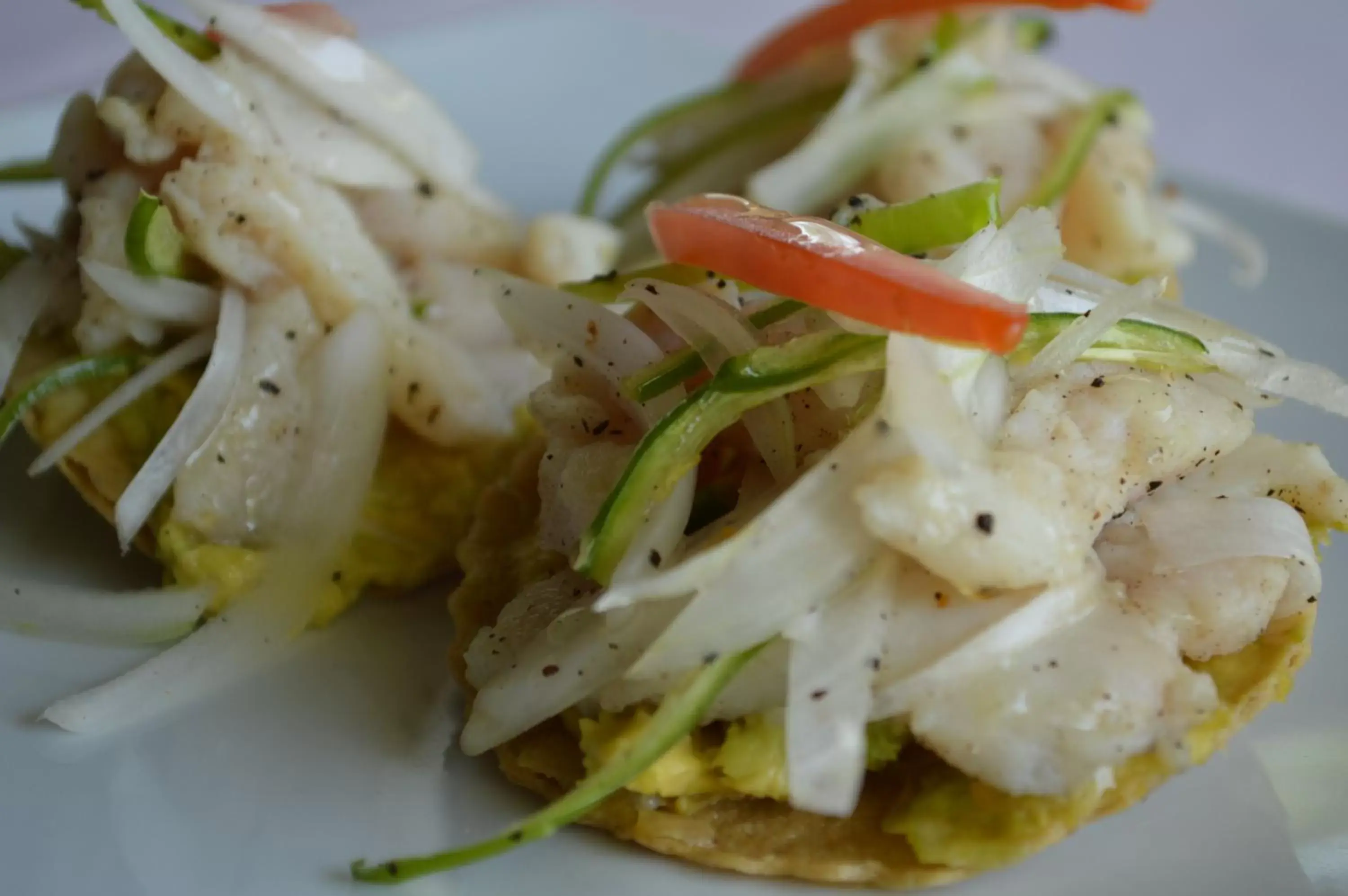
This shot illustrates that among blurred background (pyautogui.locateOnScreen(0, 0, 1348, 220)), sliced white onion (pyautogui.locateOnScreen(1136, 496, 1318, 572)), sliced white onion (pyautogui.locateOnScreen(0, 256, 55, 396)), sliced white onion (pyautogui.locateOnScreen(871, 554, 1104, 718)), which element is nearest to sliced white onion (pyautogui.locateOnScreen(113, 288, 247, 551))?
sliced white onion (pyautogui.locateOnScreen(0, 256, 55, 396))

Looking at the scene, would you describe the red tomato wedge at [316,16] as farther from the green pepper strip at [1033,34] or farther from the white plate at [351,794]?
the green pepper strip at [1033,34]

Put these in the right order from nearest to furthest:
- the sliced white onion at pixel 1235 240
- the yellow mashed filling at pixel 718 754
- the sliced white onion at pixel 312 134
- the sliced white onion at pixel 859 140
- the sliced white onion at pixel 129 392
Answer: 1. the yellow mashed filling at pixel 718 754
2. the sliced white onion at pixel 129 392
3. the sliced white onion at pixel 312 134
4. the sliced white onion at pixel 859 140
5. the sliced white onion at pixel 1235 240

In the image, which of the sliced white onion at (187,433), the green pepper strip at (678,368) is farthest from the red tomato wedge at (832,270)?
the sliced white onion at (187,433)

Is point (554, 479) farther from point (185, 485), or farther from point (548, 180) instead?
point (548, 180)

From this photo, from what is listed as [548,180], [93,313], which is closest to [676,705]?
[93,313]

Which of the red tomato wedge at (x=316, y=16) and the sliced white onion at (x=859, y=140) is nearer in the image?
the red tomato wedge at (x=316, y=16)
